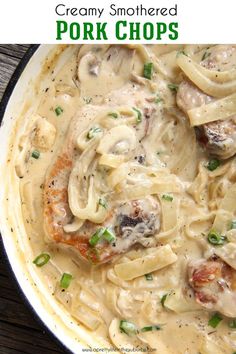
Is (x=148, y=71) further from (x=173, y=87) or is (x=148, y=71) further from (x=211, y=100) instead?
(x=211, y=100)

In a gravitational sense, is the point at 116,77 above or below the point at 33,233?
above

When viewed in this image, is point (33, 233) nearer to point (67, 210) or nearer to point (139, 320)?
point (67, 210)

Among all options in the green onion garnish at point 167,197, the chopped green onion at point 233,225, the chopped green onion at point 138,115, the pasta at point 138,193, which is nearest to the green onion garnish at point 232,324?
the pasta at point 138,193

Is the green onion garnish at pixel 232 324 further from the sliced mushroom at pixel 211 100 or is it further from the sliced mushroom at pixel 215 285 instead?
the sliced mushroom at pixel 211 100

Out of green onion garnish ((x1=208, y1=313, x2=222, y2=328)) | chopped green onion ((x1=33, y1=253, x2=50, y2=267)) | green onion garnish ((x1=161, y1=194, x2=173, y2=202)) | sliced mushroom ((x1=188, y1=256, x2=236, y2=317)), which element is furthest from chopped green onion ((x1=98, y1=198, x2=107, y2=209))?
green onion garnish ((x1=208, y1=313, x2=222, y2=328))

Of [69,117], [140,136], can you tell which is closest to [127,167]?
[140,136]

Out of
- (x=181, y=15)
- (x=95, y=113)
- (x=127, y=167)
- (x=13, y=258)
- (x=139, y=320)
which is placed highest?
(x=181, y=15)

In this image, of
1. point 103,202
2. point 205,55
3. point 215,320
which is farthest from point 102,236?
point 205,55

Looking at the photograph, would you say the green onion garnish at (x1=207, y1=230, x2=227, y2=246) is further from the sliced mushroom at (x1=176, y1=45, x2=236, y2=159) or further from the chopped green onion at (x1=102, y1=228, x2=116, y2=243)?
the chopped green onion at (x1=102, y1=228, x2=116, y2=243)
